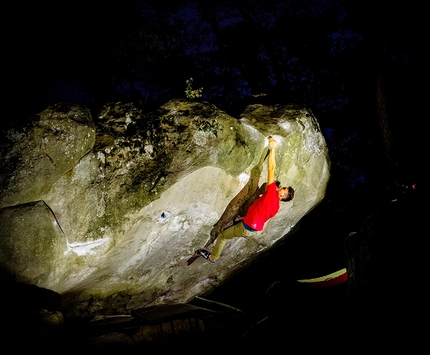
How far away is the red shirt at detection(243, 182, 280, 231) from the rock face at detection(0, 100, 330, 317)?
62cm

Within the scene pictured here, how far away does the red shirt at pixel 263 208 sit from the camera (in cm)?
512

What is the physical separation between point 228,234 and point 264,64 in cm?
946

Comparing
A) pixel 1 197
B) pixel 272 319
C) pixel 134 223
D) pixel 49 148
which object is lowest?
pixel 272 319

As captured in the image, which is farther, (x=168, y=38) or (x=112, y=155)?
(x=168, y=38)

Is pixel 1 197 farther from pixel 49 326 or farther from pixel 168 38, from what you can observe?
pixel 168 38

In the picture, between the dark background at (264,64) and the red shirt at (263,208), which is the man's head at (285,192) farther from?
the dark background at (264,64)

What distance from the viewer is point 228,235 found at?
20.0ft

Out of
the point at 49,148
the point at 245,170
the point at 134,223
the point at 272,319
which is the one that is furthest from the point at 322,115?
the point at 49,148

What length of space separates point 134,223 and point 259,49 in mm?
10929

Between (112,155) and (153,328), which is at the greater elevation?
(112,155)

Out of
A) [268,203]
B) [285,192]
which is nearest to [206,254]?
[268,203]

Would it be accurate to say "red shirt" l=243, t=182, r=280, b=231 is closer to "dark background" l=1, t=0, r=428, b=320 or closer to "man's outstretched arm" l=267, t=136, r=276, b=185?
"man's outstretched arm" l=267, t=136, r=276, b=185

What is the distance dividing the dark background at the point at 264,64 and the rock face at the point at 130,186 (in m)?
4.44

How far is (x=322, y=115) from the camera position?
12.3m
